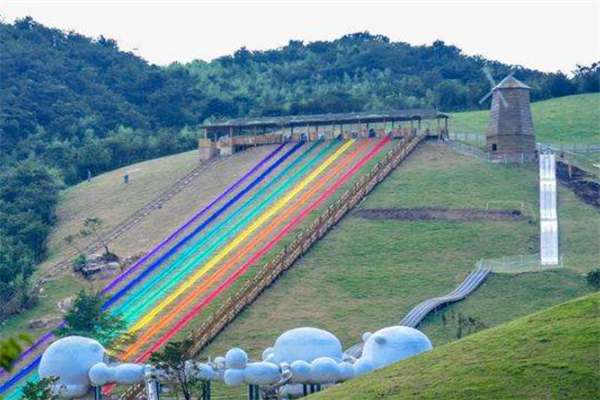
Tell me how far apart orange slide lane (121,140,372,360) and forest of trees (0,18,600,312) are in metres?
12.9

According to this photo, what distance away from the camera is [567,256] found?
8400 cm

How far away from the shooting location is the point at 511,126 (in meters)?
104

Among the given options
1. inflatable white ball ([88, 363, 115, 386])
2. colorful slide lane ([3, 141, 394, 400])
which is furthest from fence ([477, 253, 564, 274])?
inflatable white ball ([88, 363, 115, 386])

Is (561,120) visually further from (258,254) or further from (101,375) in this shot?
(101,375)

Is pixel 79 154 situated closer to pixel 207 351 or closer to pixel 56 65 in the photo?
pixel 56 65

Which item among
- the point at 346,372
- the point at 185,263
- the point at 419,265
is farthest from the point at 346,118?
the point at 346,372

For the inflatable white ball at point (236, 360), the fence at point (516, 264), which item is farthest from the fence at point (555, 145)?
the inflatable white ball at point (236, 360)

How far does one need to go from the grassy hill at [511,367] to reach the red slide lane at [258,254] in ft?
73.1

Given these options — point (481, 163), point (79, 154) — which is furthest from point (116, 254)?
point (79, 154)

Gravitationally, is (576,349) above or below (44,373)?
above

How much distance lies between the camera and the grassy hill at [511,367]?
48.4 m

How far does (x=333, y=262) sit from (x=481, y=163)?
19.9 meters

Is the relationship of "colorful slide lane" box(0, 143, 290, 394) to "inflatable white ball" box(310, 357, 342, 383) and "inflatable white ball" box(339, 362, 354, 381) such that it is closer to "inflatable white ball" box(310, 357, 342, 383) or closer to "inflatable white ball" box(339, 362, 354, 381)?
"inflatable white ball" box(310, 357, 342, 383)

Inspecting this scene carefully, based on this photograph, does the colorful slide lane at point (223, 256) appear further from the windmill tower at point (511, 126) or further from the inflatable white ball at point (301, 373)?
the inflatable white ball at point (301, 373)
